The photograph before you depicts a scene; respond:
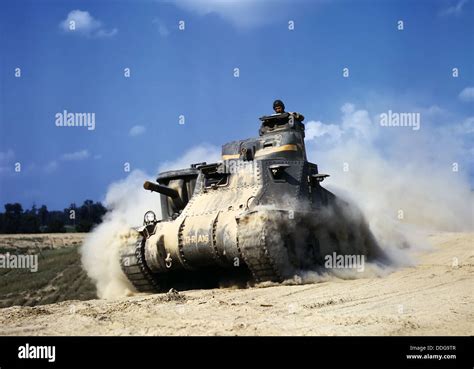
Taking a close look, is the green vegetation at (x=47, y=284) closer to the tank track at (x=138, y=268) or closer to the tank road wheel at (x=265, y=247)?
the tank track at (x=138, y=268)

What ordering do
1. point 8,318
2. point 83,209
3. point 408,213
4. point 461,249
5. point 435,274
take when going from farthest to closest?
1. point 83,209
2. point 408,213
3. point 461,249
4. point 435,274
5. point 8,318

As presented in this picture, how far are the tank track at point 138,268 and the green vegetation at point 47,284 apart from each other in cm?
407

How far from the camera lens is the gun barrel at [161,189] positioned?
14.4m

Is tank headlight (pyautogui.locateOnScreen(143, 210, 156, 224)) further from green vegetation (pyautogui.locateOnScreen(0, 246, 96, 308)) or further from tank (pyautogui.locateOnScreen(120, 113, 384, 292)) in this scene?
green vegetation (pyautogui.locateOnScreen(0, 246, 96, 308))

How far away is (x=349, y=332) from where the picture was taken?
7.07m

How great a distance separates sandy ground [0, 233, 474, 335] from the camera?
24.3ft

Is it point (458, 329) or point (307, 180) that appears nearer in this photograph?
point (458, 329)

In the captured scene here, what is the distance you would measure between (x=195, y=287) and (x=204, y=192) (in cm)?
198

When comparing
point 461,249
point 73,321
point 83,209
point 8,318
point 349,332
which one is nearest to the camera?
point 349,332

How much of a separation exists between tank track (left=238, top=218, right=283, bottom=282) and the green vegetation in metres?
7.27
